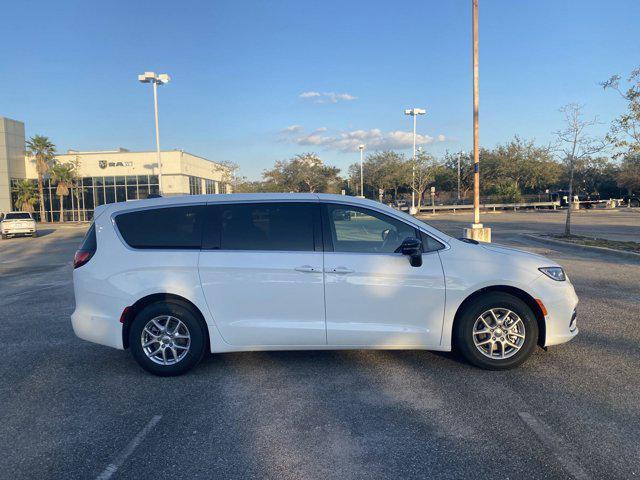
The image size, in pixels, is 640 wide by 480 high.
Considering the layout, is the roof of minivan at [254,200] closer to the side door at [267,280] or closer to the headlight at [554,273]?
the side door at [267,280]

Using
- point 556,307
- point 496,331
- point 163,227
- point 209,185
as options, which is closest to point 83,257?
point 163,227

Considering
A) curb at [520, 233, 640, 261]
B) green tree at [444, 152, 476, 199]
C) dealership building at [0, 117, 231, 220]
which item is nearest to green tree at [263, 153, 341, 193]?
dealership building at [0, 117, 231, 220]

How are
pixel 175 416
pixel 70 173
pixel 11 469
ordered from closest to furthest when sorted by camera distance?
1. pixel 11 469
2. pixel 175 416
3. pixel 70 173

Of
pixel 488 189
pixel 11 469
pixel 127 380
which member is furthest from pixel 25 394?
pixel 488 189

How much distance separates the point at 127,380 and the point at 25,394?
886mm

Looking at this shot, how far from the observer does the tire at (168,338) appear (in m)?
4.65

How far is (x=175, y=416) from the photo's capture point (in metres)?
3.89

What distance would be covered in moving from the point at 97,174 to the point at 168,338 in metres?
50.1

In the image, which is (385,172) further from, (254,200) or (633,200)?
(254,200)

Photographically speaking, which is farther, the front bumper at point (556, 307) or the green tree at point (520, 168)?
the green tree at point (520, 168)

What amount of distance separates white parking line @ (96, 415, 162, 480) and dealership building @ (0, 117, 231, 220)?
1790 inches

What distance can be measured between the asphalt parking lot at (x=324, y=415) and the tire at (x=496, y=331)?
0.51 ft

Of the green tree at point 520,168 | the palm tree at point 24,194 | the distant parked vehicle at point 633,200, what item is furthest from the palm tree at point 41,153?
the distant parked vehicle at point 633,200

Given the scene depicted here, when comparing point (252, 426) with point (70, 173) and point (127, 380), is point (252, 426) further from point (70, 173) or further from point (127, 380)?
point (70, 173)
